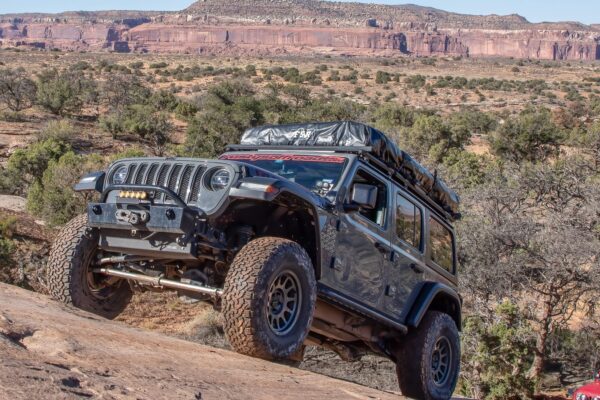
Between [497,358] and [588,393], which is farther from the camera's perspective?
[497,358]

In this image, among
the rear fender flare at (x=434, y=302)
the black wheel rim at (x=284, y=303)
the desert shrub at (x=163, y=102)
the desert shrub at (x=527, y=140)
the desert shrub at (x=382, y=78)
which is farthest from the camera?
the desert shrub at (x=382, y=78)

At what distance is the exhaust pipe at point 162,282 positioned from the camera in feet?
17.4

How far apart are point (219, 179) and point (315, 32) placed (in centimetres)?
12678

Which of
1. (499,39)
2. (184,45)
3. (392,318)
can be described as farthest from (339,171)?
(499,39)

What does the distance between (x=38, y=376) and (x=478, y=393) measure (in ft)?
34.9

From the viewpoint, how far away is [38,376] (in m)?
3.49

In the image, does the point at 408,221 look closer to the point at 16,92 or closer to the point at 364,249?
the point at 364,249

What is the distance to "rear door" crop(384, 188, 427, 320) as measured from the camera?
692cm

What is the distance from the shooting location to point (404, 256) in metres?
7.12

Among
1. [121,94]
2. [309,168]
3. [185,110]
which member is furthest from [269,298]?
[121,94]

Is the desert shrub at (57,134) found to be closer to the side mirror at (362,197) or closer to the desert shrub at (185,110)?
the desert shrub at (185,110)

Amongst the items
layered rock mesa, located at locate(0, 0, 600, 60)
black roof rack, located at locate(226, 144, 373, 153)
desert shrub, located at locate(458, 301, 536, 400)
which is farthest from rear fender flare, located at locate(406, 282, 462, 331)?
layered rock mesa, located at locate(0, 0, 600, 60)

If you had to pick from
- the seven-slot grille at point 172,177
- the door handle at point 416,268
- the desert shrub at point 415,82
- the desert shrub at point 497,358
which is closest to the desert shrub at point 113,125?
the desert shrub at point 497,358

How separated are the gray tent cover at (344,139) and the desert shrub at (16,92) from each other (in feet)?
106
